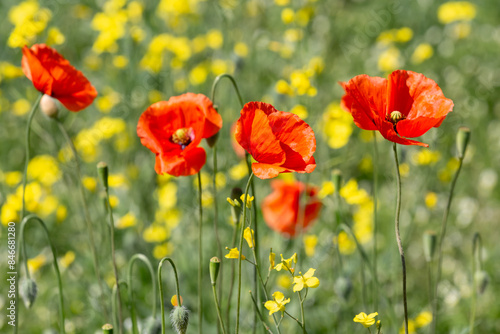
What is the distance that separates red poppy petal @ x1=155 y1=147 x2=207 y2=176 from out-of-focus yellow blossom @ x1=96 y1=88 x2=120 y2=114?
7.25 feet

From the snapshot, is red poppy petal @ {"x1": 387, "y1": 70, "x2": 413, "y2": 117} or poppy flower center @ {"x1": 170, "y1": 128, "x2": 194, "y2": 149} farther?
poppy flower center @ {"x1": 170, "y1": 128, "x2": 194, "y2": 149}

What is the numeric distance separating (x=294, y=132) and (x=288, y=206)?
124cm

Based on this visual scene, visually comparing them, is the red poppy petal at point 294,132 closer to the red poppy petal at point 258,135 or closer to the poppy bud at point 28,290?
the red poppy petal at point 258,135

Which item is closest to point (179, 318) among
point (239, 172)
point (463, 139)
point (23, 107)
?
point (463, 139)

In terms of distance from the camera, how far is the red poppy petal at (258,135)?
135 centimetres

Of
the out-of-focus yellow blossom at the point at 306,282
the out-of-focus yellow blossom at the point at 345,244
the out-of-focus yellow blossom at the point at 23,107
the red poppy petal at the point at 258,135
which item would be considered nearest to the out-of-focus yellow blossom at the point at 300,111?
the out-of-focus yellow blossom at the point at 345,244

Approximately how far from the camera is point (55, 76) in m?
1.76

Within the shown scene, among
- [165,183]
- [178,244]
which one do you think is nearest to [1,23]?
[165,183]

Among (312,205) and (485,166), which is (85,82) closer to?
(312,205)

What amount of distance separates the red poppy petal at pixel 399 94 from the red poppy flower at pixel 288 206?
1.06 m

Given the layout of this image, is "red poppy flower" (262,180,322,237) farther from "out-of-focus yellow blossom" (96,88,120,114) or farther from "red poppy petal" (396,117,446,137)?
"out-of-focus yellow blossom" (96,88,120,114)

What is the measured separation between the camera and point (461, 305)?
2.77 m

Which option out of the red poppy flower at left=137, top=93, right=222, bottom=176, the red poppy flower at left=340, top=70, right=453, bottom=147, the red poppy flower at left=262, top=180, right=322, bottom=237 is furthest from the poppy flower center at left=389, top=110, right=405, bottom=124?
the red poppy flower at left=262, top=180, right=322, bottom=237

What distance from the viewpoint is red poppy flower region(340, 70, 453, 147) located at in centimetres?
134
